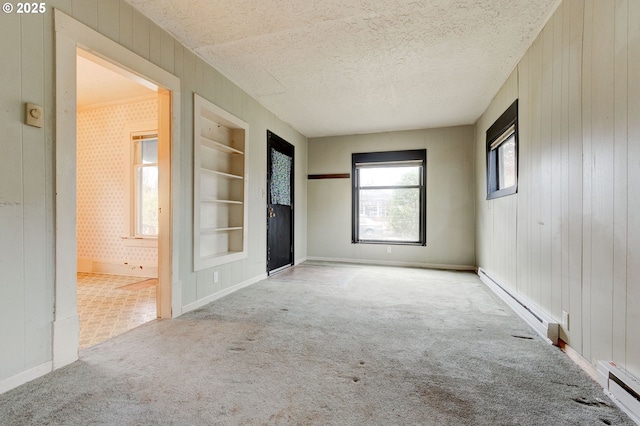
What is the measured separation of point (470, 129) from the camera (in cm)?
524

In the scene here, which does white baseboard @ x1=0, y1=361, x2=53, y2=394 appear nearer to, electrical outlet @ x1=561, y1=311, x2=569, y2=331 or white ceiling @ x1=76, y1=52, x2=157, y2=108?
white ceiling @ x1=76, y1=52, x2=157, y2=108

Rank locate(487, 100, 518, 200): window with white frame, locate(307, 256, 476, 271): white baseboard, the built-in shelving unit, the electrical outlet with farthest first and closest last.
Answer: locate(307, 256, 476, 271): white baseboard < the built-in shelving unit < locate(487, 100, 518, 200): window with white frame < the electrical outlet

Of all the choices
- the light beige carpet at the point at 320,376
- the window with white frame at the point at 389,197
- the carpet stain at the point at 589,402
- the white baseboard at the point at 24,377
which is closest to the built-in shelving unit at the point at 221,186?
the light beige carpet at the point at 320,376

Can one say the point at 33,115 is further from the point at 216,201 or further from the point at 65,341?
the point at 216,201

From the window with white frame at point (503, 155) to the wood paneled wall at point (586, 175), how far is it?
11.6 inches

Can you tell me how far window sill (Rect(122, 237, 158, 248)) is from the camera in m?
4.39

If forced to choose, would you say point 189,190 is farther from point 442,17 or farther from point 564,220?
point 564,220

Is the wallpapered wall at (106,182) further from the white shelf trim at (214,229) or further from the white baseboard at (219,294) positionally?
the white baseboard at (219,294)

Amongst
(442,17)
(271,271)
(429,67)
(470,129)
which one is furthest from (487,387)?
(470,129)

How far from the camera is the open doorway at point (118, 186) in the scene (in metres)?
4.41

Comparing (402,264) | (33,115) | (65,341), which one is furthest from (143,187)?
(402,264)

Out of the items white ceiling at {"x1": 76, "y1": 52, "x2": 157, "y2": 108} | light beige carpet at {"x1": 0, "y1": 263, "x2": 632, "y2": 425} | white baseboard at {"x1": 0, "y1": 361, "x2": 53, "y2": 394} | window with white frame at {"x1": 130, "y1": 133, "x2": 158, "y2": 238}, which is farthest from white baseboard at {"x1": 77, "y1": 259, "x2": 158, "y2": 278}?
white baseboard at {"x1": 0, "y1": 361, "x2": 53, "y2": 394}

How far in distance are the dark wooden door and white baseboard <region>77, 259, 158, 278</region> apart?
1892 mm

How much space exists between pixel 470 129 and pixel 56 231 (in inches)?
232
